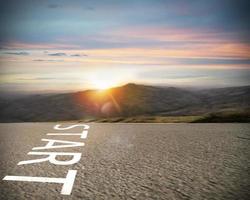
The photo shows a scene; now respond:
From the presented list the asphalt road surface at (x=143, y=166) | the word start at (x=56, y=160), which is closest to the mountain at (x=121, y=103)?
the asphalt road surface at (x=143, y=166)

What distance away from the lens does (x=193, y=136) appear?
25.2 feet

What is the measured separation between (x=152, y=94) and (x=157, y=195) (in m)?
169

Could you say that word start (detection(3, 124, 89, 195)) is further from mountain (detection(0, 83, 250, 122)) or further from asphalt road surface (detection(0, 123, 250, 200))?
mountain (detection(0, 83, 250, 122))

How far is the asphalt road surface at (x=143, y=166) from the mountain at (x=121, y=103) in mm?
119579

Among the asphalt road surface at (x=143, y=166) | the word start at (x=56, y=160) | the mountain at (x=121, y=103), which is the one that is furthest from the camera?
the mountain at (x=121, y=103)

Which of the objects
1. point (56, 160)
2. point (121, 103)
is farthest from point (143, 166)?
point (121, 103)

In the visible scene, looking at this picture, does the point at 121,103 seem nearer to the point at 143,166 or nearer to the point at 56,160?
the point at 56,160

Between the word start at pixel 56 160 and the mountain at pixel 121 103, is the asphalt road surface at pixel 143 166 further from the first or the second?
the mountain at pixel 121 103

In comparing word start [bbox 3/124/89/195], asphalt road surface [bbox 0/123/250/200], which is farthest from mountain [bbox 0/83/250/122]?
word start [bbox 3/124/89/195]

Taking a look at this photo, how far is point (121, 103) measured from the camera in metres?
157

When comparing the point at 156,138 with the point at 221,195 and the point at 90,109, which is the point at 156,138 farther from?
the point at 90,109

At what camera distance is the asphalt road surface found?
12.6 feet

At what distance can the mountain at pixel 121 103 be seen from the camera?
136m

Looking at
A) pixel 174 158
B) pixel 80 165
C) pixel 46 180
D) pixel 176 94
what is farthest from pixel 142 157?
pixel 176 94
